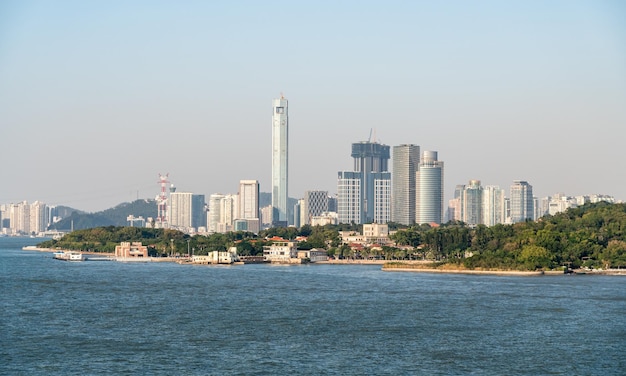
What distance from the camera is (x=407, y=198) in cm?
15475

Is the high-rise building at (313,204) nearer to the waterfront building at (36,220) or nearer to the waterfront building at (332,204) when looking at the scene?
the waterfront building at (332,204)

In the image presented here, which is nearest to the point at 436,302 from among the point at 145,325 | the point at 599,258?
the point at 145,325

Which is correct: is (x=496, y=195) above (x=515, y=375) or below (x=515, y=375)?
above

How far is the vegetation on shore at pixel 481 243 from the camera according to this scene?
5750 centimetres

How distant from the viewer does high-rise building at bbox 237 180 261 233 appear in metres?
158

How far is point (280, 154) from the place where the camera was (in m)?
155

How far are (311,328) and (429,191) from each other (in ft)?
396

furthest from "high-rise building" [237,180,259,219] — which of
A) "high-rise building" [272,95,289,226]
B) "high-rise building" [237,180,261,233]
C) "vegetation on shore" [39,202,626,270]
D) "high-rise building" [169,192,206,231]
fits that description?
"vegetation on shore" [39,202,626,270]

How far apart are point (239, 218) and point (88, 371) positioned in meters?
138

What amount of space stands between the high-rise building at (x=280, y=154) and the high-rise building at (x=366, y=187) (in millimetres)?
8484

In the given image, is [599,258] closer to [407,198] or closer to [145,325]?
[145,325]

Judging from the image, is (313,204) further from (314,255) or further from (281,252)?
(281,252)

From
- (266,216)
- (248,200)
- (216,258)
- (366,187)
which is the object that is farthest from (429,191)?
(216,258)

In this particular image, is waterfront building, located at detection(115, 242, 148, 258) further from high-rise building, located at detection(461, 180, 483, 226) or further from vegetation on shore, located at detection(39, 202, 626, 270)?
high-rise building, located at detection(461, 180, 483, 226)
